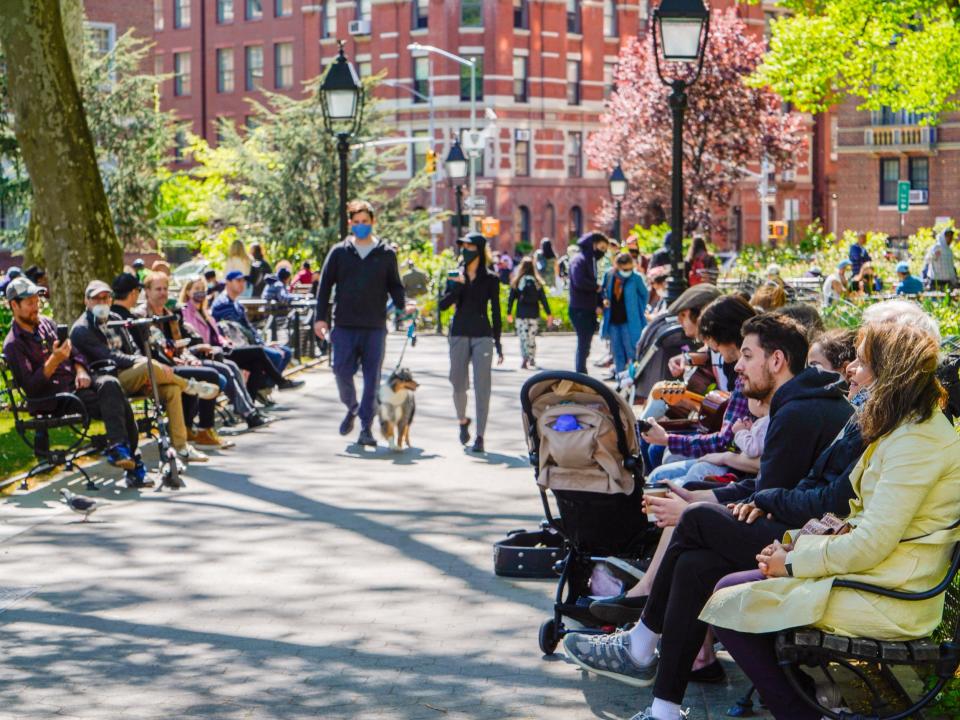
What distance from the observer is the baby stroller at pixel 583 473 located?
23.4 feet

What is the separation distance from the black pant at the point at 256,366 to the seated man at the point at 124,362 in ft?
9.55

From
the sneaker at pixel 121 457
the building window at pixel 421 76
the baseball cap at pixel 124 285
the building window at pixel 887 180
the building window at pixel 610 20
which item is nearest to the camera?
the sneaker at pixel 121 457

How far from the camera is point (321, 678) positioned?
6922 millimetres

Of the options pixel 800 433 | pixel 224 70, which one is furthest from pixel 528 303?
pixel 224 70

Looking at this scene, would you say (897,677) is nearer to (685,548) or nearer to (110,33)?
(685,548)

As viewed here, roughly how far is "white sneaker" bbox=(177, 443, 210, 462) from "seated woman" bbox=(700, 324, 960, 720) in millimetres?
8717

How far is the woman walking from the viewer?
2406cm

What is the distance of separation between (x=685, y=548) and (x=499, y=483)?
6633mm

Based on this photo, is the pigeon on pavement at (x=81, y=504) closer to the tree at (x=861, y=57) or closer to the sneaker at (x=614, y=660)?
the sneaker at (x=614, y=660)

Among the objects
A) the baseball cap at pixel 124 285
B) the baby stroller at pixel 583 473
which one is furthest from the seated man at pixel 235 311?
the baby stroller at pixel 583 473

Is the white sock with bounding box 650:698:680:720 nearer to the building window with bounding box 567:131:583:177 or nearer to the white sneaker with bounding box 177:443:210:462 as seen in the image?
the white sneaker with bounding box 177:443:210:462

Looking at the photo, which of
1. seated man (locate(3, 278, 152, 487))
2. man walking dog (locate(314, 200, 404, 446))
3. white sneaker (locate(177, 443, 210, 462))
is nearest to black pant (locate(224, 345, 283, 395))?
man walking dog (locate(314, 200, 404, 446))

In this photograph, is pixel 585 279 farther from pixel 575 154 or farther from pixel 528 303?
pixel 575 154

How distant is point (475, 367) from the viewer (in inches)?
589
